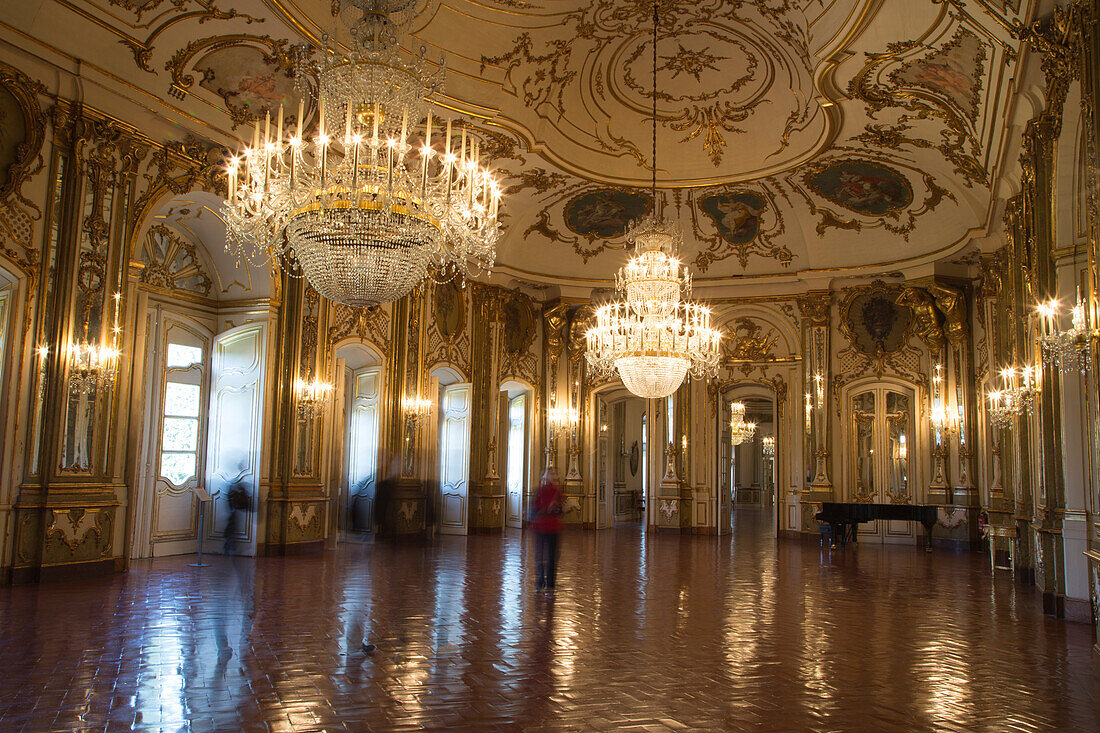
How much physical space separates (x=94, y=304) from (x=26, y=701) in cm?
543

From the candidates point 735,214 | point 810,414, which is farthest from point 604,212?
point 810,414

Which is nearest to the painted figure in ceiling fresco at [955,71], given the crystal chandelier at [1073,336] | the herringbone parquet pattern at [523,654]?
the crystal chandelier at [1073,336]

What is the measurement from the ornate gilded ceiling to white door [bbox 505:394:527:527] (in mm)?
2845

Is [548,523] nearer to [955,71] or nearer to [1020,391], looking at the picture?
[1020,391]

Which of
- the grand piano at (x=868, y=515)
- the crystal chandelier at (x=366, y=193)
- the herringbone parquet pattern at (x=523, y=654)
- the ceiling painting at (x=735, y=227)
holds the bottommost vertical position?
the herringbone parquet pattern at (x=523, y=654)

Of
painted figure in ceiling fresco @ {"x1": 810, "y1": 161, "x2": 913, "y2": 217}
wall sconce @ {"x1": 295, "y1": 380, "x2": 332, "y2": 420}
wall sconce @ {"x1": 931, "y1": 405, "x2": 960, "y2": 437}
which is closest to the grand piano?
wall sconce @ {"x1": 931, "y1": 405, "x2": 960, "y2": 437}

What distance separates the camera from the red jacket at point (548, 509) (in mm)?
8289

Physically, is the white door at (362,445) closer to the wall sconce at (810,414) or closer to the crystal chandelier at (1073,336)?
the wall sconce at (810,414)

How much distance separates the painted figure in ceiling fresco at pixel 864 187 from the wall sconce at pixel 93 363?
37.0ft

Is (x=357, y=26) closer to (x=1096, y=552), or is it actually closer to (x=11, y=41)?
(x=11, y=41)

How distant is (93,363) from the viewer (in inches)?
333

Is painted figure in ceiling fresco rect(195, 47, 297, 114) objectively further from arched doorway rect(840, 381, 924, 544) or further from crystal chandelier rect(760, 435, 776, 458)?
crystal chandelier rect(760, 435, 776, 458)

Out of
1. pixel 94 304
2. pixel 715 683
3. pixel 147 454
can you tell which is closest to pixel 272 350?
pixel 147 454

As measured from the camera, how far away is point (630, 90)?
13.0 metres
